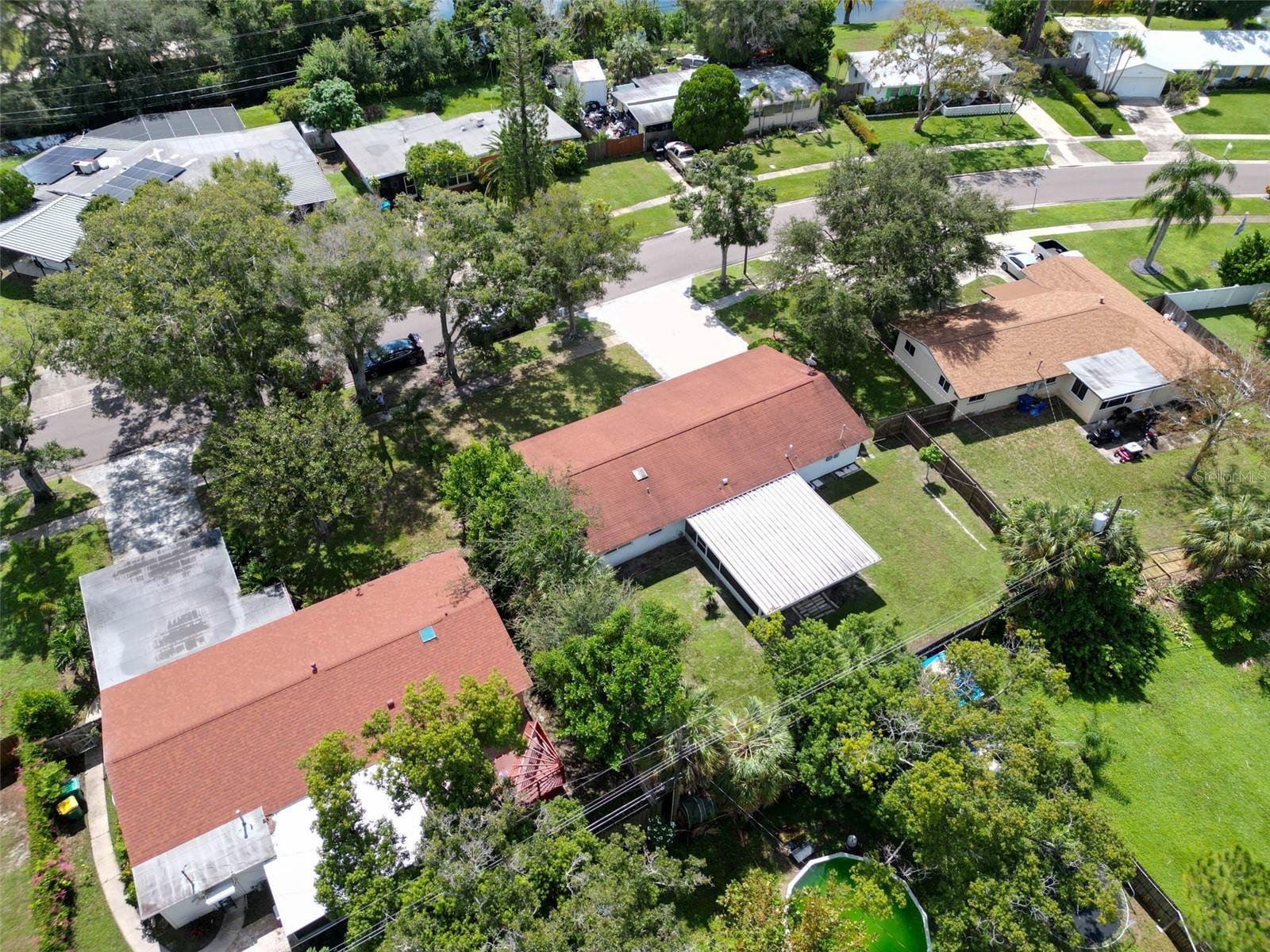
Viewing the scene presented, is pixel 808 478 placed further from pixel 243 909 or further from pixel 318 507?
pixel 243 909

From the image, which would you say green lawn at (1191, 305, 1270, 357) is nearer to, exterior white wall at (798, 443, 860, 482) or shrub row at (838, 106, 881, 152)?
exterior white wall at (798, 443, 860, 482)

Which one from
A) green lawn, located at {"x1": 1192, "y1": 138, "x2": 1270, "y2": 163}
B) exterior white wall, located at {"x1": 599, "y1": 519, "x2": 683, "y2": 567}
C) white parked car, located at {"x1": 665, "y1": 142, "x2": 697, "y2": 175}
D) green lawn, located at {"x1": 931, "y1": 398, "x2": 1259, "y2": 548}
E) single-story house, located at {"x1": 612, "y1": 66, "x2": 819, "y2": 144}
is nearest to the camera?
exterior white wall, located at {"x1": 599, "y1": 519, "x2": 683, "y2": 567}

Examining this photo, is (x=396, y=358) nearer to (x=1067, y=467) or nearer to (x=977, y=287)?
(x=1067, y=467)

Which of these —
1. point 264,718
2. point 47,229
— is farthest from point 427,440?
point 47,229

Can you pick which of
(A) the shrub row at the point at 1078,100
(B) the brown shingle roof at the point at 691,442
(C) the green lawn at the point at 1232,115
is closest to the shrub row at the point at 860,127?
(A) the shrub row at the point at 1078,100

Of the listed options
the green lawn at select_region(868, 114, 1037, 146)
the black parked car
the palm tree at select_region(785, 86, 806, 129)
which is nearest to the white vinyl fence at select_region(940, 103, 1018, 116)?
the green lawn at select_region(868, 114, 1037, 146)

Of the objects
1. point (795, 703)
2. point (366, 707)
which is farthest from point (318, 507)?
point (795, 703)
